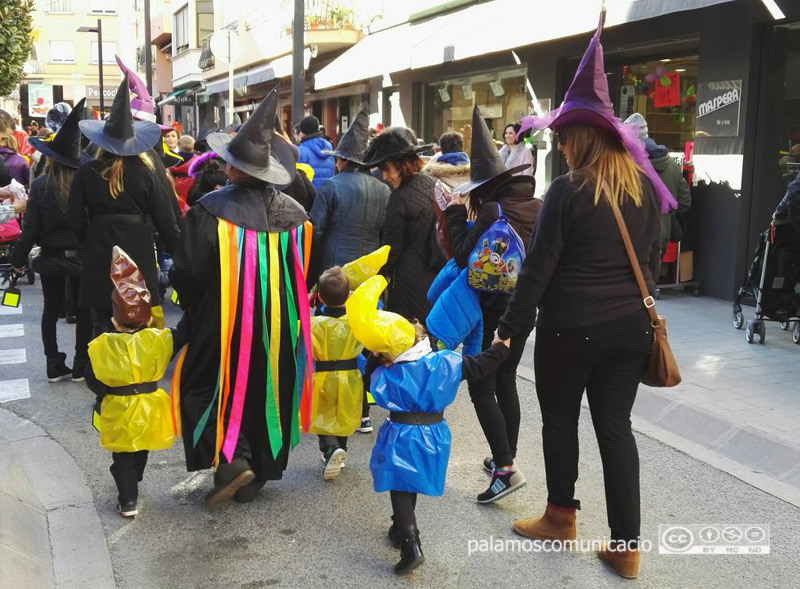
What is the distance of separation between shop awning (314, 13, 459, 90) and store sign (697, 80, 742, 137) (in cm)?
534

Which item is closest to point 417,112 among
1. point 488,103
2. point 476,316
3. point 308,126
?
point 488,103

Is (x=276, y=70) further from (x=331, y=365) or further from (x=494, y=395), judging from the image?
(x=494, y=395)

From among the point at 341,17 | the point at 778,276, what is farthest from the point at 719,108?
the point at 341,17

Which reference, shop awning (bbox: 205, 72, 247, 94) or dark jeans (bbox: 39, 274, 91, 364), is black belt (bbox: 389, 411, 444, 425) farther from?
shop awning (bbox: 205, 72, 247, 94)

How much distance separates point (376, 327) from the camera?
3561 mm

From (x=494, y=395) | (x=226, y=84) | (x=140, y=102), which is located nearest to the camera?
(x=494, y=395)

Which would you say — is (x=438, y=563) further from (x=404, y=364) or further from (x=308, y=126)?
(x=308, y=126)

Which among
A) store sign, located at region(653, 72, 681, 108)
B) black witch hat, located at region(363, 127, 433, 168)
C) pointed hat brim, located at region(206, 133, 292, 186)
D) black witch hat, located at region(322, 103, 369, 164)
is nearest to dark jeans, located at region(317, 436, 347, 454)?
pointed hat brim, located at region(206, 133, 292, 186)

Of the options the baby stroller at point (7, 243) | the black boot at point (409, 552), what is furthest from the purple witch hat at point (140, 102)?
the black boot at point (409, 552)

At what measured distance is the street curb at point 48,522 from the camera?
11.8 ft

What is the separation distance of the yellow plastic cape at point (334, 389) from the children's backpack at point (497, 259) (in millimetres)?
853

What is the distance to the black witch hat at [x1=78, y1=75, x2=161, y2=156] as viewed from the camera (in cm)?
545

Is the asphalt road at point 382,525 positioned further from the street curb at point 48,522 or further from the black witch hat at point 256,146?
the black witch hat at point 256,146

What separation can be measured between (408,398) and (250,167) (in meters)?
1.37
